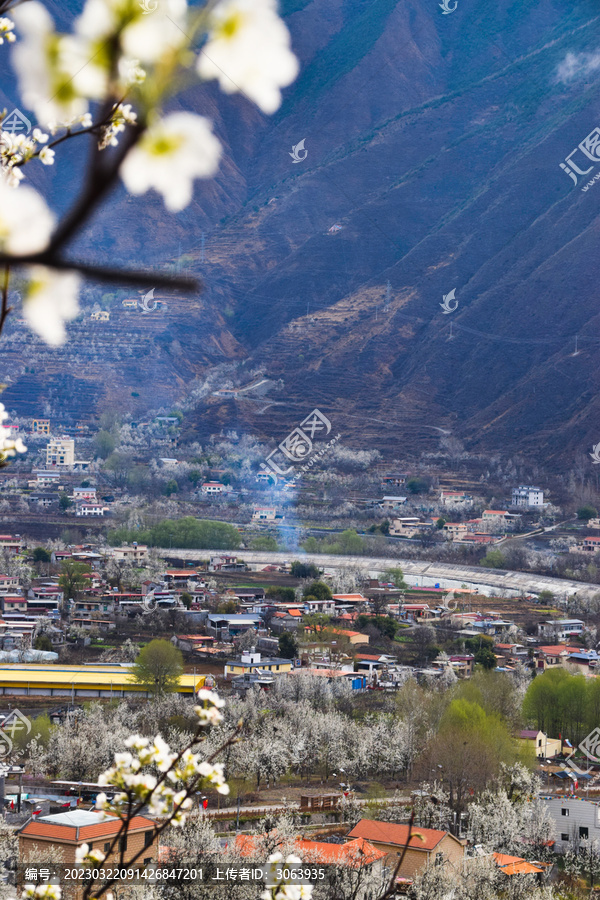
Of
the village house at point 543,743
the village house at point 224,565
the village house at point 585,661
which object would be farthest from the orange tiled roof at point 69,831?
the village house at point 224,565

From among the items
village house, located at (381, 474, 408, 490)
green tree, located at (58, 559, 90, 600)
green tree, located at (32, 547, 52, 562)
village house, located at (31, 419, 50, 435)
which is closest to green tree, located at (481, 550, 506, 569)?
village house, located at (381, 474, 408, 490)

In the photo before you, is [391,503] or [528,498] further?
[391,503]

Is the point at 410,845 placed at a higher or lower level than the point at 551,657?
lower

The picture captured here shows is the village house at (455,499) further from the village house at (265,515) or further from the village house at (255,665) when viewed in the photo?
the village house at (255,665)

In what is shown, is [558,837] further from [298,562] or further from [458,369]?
[458,369]

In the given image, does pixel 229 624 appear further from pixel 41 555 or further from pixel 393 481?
pixel 393 481

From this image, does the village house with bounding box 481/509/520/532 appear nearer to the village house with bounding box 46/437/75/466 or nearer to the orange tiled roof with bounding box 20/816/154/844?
the village house with bounding box 46/437/75/466

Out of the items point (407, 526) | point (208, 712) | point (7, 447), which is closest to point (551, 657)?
point (407, 526)
